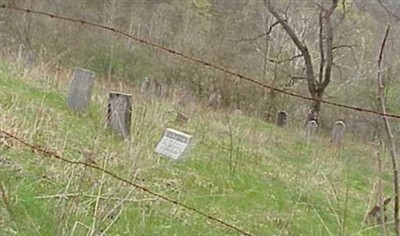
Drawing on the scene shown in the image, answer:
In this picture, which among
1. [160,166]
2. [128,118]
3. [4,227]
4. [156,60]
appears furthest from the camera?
[156,60]

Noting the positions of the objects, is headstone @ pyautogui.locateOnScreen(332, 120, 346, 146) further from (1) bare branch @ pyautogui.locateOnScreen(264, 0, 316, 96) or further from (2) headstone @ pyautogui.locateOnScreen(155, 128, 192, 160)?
(2) headstone @ pyautogui.locateOnScreen(155, 128, 192, 160)

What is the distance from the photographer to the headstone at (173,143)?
745 cm

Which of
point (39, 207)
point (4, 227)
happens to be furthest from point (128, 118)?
point (4, 227)

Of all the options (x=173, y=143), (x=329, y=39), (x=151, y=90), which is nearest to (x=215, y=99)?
(x=329, y=39)

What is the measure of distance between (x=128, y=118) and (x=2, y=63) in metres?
5.03

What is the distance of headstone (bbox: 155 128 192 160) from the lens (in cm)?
745

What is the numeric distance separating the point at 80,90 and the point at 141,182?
10.7 ft

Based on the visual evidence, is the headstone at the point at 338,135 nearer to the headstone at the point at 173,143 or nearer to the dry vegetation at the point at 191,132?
the dry vegetation at the point at 191,132

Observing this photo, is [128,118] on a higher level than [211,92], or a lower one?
higher

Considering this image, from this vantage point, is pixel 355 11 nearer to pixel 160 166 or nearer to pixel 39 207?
pixel 160 166

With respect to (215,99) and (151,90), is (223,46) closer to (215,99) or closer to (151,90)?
(215,99)

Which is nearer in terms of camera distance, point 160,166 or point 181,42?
point 160,166

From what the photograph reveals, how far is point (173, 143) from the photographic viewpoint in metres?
7.53

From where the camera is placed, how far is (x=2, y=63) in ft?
40.4
